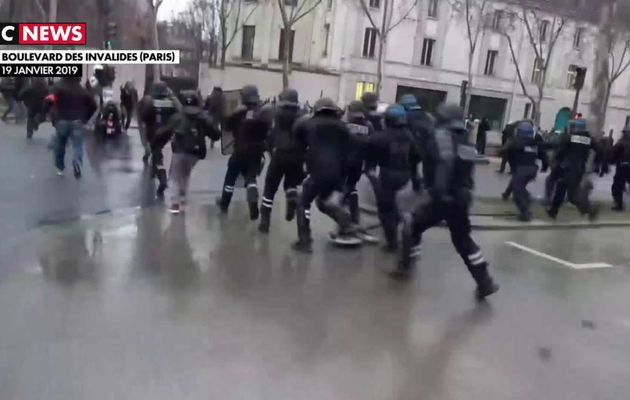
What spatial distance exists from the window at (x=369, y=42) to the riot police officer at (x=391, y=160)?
31.6 meters

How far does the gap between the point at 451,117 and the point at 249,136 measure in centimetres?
297

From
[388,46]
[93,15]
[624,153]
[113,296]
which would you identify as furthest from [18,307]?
[93,15]

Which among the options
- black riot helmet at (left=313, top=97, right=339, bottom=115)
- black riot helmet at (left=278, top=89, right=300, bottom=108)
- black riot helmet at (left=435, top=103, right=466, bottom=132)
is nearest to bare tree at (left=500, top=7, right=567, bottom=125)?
black riot helmet at (left=278, top=89, right=300, bottom=108)

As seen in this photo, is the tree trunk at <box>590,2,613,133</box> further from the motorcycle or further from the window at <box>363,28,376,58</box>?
the window at <box>363,28,376,58</box>

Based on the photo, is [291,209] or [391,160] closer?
[391,160]

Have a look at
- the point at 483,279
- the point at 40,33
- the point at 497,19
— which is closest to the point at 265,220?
the point at 483,279

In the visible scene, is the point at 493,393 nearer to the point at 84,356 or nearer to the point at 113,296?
the point at 84,356

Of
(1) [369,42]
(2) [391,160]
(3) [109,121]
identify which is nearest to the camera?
(2) [391,160]

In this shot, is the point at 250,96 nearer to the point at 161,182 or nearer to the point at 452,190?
the point at 161,182

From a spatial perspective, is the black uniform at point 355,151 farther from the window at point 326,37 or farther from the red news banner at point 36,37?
the window at point 326,37

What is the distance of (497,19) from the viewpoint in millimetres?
36688

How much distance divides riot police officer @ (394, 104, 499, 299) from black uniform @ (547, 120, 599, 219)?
504 cm

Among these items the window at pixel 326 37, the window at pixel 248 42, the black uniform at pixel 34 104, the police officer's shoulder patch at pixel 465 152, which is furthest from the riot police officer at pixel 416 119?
the window at pixel 248 42

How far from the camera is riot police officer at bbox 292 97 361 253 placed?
7172mm
